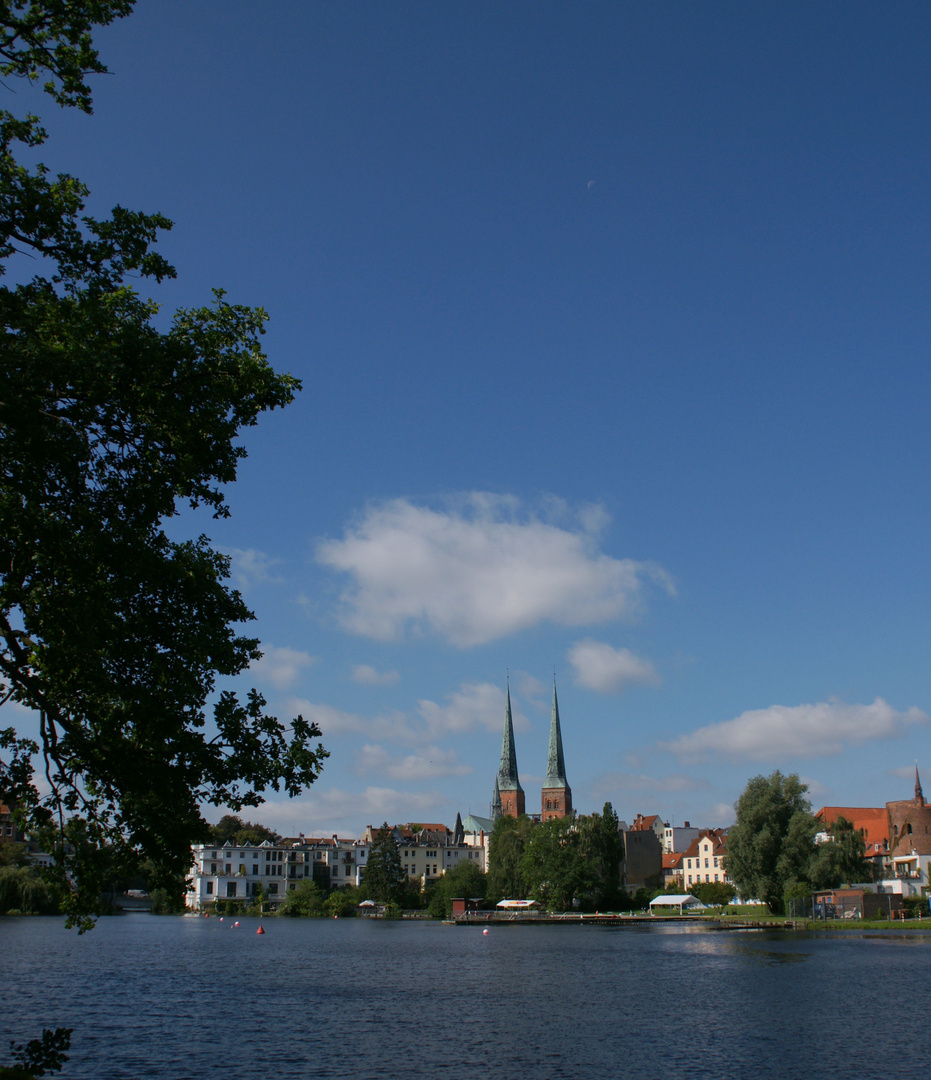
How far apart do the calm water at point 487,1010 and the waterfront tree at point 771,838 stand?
1391cm

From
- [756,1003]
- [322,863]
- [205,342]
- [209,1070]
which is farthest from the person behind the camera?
[322,863]

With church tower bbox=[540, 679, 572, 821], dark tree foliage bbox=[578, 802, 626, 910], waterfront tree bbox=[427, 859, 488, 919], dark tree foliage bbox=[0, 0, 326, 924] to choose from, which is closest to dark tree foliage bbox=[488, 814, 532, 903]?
waterfront tree bbox=[427, 859, 488, 919]

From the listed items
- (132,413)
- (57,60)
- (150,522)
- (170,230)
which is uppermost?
(57,60)

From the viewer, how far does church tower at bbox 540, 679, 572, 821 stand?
186875 millimetres

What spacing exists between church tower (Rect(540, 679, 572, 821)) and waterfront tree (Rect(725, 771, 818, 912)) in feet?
345

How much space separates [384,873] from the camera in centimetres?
13012

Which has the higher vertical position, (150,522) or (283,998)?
(150,522)

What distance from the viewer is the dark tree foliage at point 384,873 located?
425 feet

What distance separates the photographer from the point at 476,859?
171 metres

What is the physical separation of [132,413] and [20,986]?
3566cm

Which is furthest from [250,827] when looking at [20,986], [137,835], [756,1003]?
[137,835]

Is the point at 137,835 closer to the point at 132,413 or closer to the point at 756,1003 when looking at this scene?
the point at 132,413

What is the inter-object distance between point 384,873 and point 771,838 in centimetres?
6702

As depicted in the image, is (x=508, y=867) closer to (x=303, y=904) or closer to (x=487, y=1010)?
(x=303, y=904)
